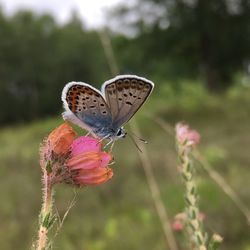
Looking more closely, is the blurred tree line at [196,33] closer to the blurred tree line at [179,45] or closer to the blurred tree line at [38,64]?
the blurred tree line at [179,45]

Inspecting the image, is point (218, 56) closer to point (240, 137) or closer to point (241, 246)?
point (240, 137)

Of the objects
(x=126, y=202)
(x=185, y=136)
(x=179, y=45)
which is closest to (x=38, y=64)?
(x=179, y=45)

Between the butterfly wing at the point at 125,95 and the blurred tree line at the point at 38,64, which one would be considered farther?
the blurred tree line at the point at 38,64


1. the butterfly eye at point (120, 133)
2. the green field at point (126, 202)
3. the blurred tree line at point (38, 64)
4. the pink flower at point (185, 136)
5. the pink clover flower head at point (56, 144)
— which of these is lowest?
the blurred tree line at point (38, 64)


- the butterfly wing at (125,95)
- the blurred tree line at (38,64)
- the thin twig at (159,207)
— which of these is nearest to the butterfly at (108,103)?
the butterfly wing at (125,95)

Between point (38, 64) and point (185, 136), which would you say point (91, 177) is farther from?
point (38, 64)
